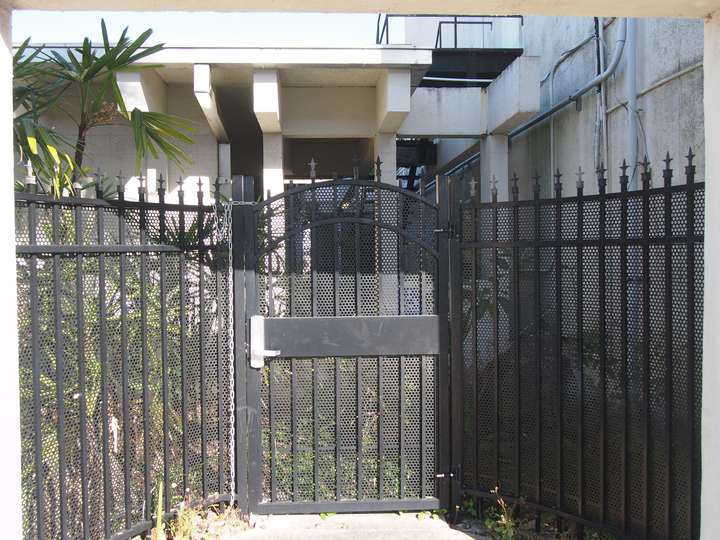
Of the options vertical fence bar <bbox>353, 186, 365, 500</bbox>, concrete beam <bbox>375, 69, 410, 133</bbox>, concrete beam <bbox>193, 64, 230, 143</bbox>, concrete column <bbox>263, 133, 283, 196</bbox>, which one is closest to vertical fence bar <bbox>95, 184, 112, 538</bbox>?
vertical fence bar <bbox>353, 186, 365, 500</bbox>

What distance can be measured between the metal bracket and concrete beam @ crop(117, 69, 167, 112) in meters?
3.18

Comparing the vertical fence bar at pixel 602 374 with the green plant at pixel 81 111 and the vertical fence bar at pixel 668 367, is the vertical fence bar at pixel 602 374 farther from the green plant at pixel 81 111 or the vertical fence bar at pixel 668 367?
the green plant at pixel 81 111

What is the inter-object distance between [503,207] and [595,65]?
3542 mm

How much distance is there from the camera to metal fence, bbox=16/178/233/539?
2.87 meters

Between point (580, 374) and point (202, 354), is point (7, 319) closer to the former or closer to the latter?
point (202, 354)

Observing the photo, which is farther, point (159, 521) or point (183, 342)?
point (183, 342)

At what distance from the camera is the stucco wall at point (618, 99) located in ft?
15.2

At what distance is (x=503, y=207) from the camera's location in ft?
12.1

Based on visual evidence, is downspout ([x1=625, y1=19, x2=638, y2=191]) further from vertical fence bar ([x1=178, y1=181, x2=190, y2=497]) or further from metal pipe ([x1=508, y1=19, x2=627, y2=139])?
vertical fence bar ([x1=178, y1=181, x2=190, y2=497])

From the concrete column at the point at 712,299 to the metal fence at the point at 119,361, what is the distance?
2630mm

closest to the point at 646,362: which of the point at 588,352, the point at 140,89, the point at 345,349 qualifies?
the point at 588,352

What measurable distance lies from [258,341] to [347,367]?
0.59 meters

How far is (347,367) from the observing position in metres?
3.84

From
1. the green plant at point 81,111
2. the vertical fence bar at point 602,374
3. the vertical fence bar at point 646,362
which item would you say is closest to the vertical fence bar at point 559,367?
the vertical fence bar at point 602,374
